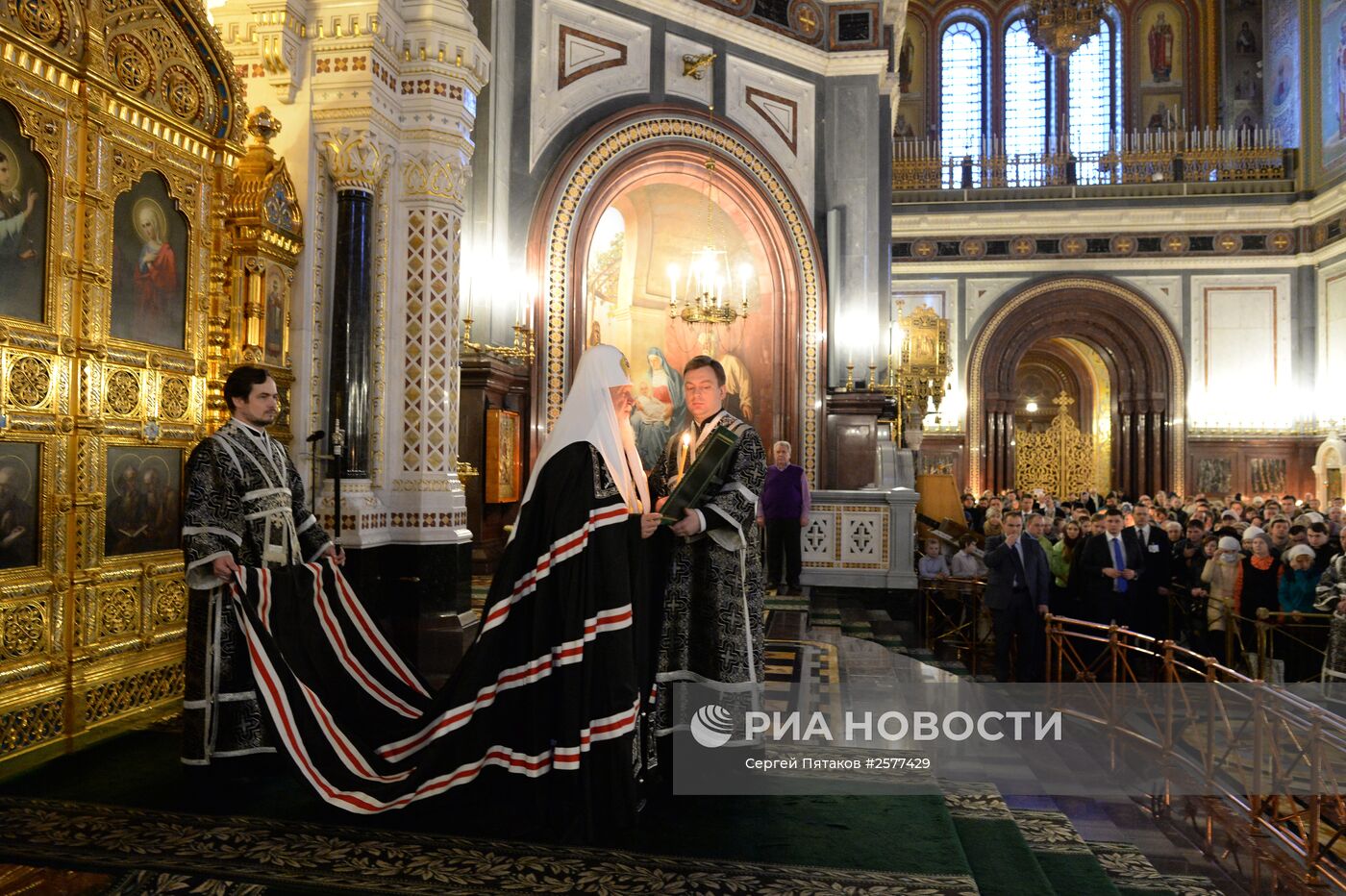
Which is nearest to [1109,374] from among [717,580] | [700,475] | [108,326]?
[717,580]

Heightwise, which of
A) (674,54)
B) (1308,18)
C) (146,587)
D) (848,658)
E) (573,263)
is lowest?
(848,658)

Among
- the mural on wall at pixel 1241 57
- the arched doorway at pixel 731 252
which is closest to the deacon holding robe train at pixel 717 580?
the arched doorway at pixel 731 252

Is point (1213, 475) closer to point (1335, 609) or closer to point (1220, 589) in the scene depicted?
point (1220, 589)

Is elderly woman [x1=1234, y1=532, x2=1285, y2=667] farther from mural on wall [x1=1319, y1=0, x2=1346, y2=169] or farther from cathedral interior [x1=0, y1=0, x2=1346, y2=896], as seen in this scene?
mural on wall [x1=1319, y1=0, x2=1346, y2=169]

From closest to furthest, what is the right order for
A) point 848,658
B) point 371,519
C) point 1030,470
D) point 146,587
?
point 146,587
point 371,519
point 848,658
point 1030,470

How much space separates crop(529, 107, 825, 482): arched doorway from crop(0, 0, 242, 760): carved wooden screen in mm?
7146

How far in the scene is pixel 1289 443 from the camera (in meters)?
21.5

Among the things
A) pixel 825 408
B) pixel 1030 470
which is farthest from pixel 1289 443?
pixel 825 408

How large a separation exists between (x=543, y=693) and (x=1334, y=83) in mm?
23984

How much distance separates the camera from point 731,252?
14039mm

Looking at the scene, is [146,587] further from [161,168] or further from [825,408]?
[825,408]

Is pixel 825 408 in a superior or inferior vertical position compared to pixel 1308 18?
inferior

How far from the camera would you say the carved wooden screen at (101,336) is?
4.30 metres

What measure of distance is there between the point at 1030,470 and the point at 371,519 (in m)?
21.9
